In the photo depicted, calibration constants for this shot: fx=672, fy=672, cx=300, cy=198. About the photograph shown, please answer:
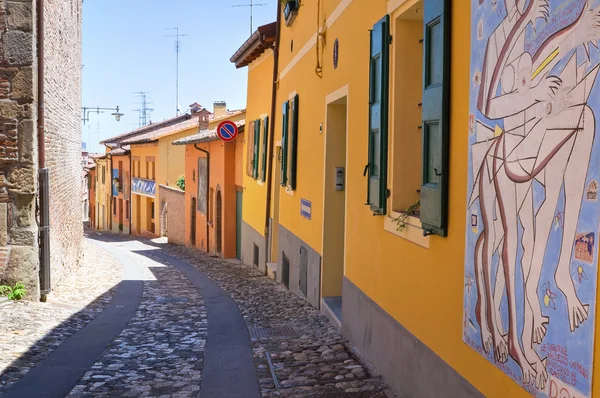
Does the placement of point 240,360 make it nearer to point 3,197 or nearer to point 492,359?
point 492,359

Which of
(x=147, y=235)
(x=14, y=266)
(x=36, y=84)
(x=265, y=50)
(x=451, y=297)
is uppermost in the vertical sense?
(x=265, y=50)

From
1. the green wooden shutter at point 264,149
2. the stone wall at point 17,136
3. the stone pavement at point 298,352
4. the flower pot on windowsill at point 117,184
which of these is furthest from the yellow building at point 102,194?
the stone wall at point 17,136

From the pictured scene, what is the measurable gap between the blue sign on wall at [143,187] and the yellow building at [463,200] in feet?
90.0

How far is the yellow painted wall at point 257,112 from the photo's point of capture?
14719 millimetres

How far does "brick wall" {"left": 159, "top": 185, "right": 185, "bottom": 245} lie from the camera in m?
27.4

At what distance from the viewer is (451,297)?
400 centimetres

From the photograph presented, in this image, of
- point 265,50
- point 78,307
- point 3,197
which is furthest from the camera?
point 265,50

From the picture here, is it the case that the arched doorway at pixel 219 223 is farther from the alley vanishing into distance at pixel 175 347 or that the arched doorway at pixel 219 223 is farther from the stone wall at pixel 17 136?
the stone wall at pixel 17 136

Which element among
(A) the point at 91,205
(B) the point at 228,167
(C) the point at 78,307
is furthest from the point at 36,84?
(A) the point at 91,205

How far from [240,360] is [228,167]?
13.9 m

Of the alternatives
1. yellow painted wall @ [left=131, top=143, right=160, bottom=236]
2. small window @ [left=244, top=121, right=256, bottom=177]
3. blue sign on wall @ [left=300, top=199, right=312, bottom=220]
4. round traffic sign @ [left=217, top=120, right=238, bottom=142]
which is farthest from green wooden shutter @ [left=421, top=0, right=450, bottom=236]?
yellow painted wall @ [left=131, top=143, right=160, bottom=236]

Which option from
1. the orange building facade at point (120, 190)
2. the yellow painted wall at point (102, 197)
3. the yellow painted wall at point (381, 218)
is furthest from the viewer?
the yellow painted wall at point (102, 197)

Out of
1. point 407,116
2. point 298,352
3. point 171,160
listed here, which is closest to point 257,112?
point 298,352

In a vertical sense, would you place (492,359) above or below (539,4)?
below
